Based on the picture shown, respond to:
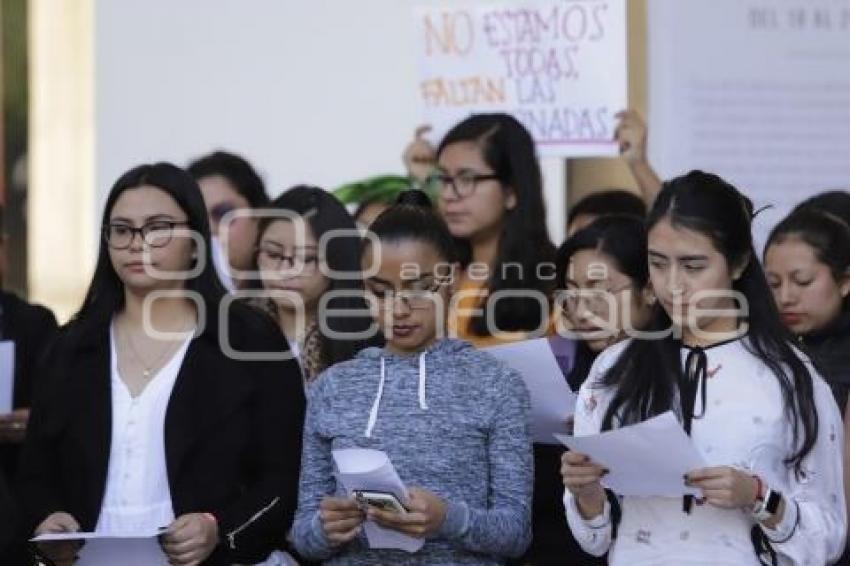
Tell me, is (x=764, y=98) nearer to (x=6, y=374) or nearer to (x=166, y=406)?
(x=6, y=374)

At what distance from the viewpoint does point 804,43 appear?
24.3 feet

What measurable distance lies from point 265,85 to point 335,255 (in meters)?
2.86

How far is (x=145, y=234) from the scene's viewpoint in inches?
200

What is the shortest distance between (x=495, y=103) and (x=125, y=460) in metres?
2.57

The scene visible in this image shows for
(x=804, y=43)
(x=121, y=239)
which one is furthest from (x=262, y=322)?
(x=804, y=43)

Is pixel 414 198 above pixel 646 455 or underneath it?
above

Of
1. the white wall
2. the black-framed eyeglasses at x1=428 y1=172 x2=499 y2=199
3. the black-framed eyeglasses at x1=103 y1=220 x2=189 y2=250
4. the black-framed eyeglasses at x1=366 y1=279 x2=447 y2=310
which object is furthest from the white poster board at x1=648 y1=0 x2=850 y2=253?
the black-framed eyeglasses at x1=366 y1=279 x2=447 y2=310

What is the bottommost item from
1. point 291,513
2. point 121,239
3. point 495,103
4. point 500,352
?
point 291,513

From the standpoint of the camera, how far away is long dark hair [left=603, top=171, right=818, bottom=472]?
4.35 meters

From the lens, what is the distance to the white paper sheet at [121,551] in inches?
186

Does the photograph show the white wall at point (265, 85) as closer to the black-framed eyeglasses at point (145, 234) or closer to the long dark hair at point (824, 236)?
the long dark hair at point (824, 236)

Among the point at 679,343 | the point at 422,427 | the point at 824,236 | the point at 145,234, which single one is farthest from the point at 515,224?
the point at 679,343

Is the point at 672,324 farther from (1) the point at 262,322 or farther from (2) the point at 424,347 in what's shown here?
(1) the point at 262,322

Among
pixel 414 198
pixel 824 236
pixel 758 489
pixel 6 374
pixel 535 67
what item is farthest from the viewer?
pixel 535 67
